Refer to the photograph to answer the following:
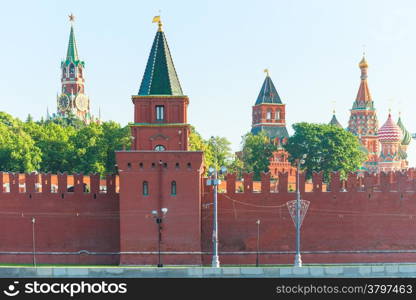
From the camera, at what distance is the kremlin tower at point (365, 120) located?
4710 inches

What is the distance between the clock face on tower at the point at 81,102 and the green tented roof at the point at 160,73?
105307mm

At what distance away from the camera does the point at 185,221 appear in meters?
44.0

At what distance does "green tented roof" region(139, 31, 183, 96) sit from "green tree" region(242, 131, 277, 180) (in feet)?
114

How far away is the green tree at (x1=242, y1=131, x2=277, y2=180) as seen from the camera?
8119cm

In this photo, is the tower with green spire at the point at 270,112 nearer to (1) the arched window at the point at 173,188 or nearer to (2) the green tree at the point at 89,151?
(2) the green tree at the point at 89,151

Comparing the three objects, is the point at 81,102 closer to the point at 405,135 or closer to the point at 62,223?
the point at 405,135

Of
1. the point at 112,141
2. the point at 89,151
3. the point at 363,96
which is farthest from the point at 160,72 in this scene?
the point at 363,96

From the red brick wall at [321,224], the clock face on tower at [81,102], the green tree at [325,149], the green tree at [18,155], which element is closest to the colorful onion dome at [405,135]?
the green tree at [325,149]

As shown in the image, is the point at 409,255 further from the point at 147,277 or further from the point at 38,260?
the point at 38,260

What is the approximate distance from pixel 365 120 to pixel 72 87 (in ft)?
181

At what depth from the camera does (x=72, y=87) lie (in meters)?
151

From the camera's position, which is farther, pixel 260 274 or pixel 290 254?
pixel 290 254

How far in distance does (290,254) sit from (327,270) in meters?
6.89

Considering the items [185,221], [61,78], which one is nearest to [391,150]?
[61,78]
